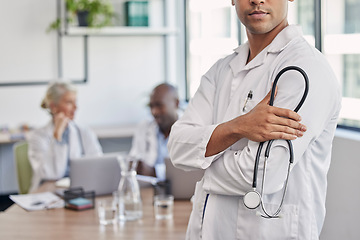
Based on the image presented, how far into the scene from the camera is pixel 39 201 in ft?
8.68

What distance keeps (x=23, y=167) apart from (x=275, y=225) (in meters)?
2.66

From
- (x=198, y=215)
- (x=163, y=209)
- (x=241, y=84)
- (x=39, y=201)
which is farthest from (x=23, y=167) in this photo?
(x=241, y=84)

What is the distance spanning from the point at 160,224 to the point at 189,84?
3446 mm

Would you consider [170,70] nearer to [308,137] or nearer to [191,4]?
[191,4]

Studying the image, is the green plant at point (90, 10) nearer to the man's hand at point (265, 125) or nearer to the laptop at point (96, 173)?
the laptop at point (96, 173)

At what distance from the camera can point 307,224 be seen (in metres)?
1.41

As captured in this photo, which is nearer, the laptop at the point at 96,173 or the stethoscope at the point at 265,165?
the stethoscope at the point at 265,165

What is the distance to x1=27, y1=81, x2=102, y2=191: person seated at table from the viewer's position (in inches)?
140

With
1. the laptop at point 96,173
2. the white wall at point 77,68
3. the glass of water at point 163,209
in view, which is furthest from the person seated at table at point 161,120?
the white wall at point 77,68

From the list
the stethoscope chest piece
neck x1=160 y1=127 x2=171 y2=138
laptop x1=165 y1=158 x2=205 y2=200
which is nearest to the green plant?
neck x1=160 y1=127 x2=171 y2=138

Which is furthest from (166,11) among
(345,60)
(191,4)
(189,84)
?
(345,60)

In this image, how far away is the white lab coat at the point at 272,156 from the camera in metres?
1.38

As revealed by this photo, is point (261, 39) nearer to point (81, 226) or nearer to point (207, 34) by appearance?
point (81, 226)

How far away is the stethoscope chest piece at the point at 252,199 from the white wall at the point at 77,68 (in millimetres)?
4298
